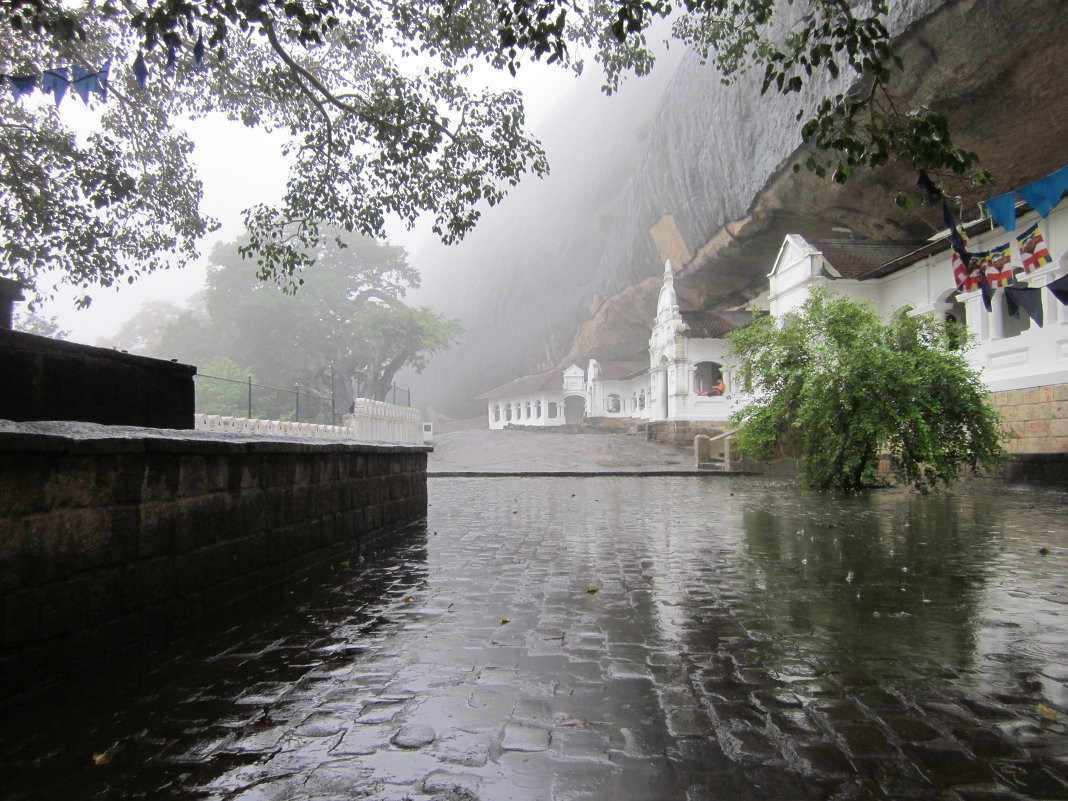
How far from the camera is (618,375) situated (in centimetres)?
4769

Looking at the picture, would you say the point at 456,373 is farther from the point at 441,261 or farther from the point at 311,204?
the point at 311,204

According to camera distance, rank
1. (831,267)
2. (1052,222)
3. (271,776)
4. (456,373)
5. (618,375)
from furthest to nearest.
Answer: (456,373), (618,375), (831,267), (1052,222), (271,776)

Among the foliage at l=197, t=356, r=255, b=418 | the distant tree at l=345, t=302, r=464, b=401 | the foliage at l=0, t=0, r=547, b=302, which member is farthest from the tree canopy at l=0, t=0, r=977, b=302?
the distant tree at l=345, t=302, r=464, b=401

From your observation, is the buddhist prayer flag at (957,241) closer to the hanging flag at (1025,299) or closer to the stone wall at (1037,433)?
Result: the hanging flag at (1025,299)

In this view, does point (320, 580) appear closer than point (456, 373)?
Yes

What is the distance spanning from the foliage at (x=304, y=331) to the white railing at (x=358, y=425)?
22952 millimetres

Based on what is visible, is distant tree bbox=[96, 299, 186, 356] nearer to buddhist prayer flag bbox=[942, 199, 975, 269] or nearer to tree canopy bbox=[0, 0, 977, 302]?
tree canopy bbox=[0, 0, 977, 302]

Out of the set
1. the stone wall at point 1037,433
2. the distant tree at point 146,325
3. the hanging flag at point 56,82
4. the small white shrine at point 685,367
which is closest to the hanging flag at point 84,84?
the hanging flag at point 56,82

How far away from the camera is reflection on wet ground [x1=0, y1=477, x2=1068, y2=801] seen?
2.06 m

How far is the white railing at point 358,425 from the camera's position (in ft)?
41.2

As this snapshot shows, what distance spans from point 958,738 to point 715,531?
5.28 m

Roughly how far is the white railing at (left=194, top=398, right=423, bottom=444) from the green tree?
660cm

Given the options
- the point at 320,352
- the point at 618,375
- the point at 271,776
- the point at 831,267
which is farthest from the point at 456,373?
the point at 271,776

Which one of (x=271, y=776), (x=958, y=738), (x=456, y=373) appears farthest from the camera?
(x=456, y=373)
